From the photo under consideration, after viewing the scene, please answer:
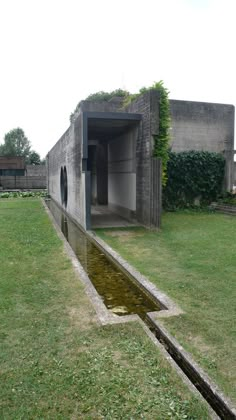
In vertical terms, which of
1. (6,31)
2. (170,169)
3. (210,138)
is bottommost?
(170,169)

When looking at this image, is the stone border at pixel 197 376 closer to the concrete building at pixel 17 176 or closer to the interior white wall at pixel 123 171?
the interior white wall at pixel 123 171

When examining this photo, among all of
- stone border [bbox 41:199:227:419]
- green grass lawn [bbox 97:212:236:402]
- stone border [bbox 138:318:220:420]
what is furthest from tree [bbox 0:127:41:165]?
stone border [bbox 138:318:220:420]

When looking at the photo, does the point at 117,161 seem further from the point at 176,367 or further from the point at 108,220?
the point at 176,367

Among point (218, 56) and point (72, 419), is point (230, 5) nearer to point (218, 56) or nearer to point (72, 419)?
point (218, 56)

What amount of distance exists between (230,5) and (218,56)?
8.41ft

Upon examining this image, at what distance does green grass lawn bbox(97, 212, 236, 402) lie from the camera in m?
2.77

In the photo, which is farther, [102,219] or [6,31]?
[102,219]

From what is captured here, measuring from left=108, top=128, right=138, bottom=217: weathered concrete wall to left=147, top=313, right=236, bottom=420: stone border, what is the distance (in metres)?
7.26

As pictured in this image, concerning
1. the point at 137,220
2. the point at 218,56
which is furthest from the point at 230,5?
A: the point at 137,220

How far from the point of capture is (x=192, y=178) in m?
13.5

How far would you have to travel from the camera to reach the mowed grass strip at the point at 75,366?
2.10 meters

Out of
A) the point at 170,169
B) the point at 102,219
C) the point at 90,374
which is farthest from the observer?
the point at 170,169

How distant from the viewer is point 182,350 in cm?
278

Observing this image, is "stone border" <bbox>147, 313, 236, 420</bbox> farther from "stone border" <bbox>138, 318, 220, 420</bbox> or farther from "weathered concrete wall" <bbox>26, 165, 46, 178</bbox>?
"weathered concrete wall" <bbox>26, 165, 46, 178</bbox>
